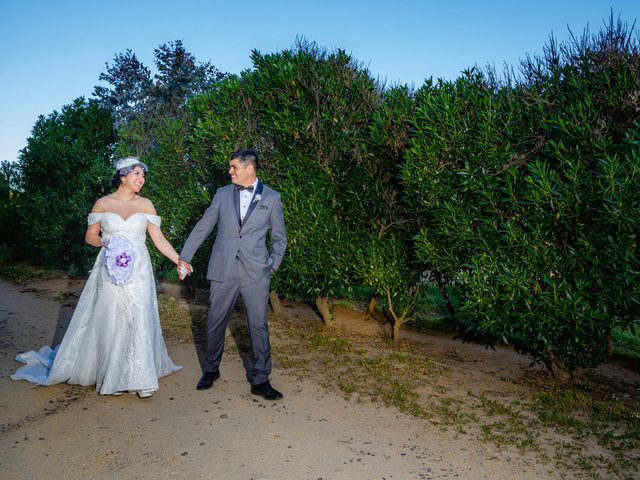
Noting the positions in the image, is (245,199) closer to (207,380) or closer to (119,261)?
(119,261)

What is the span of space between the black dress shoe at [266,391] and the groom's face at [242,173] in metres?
2.23

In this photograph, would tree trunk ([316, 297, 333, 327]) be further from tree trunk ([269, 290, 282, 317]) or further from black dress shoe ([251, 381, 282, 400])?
black dress shoe ([251, 381, 282, 400])

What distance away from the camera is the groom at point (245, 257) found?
648cm

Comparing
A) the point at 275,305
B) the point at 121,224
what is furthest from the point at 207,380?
the point at 275,305

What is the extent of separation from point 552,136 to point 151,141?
9.27 meters

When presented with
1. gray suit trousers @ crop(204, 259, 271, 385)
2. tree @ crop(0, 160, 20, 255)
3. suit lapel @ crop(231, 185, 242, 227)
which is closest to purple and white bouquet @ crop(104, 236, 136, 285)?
gray suit trousers @ crop(204, 259, 271, 385)

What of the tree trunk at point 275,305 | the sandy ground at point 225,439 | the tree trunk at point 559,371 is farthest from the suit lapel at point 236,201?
the tree trunk at point 275,305

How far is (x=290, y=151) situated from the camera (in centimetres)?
970

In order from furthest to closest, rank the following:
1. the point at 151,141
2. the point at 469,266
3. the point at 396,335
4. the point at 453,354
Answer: the point at 151,141 < the point at 396,335 < the point at 453,354 < the point at 469,266

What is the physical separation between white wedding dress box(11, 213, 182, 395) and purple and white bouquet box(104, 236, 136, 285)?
0.06 m

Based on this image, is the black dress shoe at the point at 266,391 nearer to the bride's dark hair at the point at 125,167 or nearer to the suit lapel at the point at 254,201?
the suit lapel at the point at 254,201

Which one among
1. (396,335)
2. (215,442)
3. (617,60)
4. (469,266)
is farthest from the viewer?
(396,335)

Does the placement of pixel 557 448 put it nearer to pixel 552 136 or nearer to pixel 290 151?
pixel 552 136

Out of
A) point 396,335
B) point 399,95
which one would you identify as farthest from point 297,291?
point 399,95
